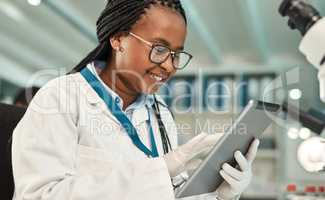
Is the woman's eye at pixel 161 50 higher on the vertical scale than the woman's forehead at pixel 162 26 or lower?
lower

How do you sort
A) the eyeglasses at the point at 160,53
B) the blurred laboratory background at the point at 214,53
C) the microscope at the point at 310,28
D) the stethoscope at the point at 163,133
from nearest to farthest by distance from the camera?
the microscope at the point at 310,28
the eyeglasses at the point at 160,53
the stethoscope at the point at 163,133
the blurred laboratory background at the point at 214,53

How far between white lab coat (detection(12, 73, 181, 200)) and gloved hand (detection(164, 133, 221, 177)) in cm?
6

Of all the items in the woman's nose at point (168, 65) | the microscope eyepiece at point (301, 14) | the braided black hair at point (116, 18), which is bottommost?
the woman's nose at point (168, 65)

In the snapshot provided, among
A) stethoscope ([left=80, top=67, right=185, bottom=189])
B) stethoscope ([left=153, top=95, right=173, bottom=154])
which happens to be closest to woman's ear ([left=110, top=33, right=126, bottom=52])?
stethoscope ([left=80, top=67, right=185, bottom=189])

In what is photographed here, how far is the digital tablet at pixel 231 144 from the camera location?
838 mm

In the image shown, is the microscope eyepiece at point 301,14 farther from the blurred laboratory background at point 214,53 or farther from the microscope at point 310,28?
the blurred laboratory background at point 214,53

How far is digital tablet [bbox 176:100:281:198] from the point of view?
84cm

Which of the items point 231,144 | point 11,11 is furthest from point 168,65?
point 11,11

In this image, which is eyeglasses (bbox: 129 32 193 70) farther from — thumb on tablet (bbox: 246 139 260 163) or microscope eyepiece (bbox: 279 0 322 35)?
microscope eyepiece (bbox: 279 0 322 35)

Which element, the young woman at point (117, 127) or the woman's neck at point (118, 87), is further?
the woman's neck at point (118, 87)

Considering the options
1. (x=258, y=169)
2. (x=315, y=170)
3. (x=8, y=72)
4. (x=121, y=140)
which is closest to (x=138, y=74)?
(x=121, y=140)

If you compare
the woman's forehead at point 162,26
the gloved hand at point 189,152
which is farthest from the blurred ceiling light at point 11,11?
the gloved hand at point 189,152

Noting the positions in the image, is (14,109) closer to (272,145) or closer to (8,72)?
(272,145)

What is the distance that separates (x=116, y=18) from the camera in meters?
1.12
